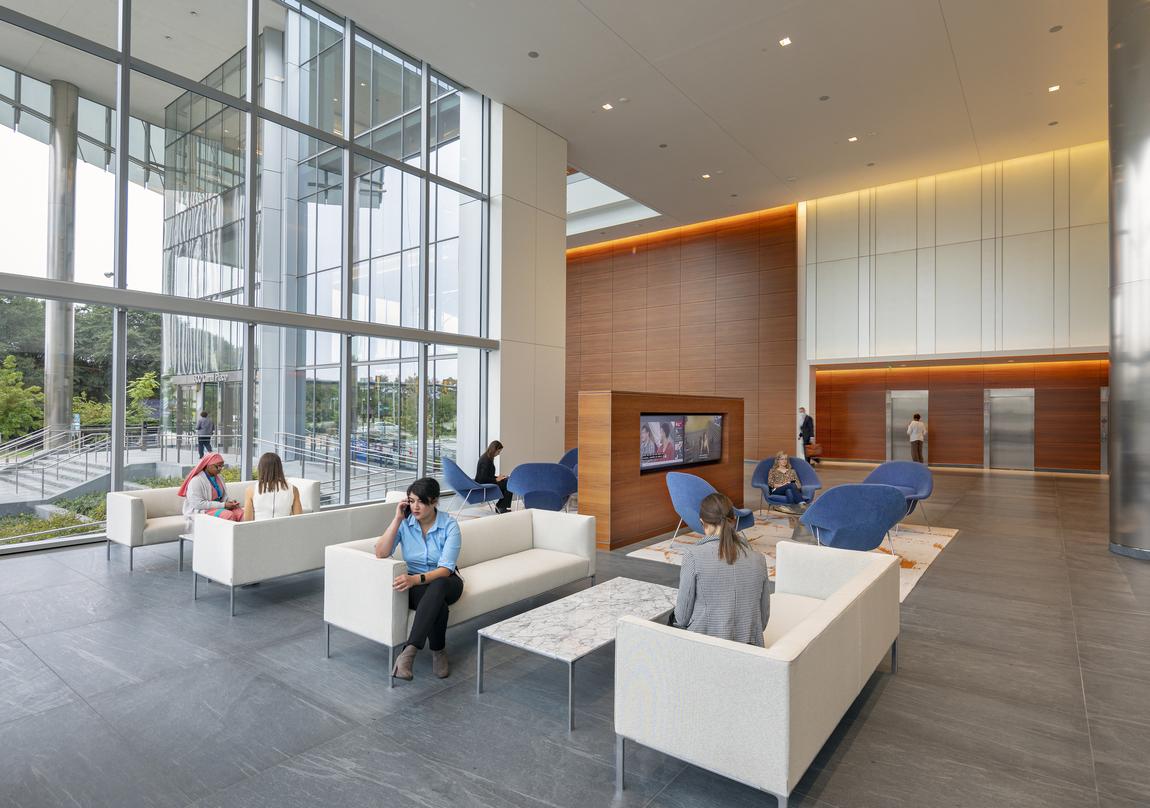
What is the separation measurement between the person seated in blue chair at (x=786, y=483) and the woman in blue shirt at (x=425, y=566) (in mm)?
4904

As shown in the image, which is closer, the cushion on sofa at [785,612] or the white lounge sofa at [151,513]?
the cushion on sofa at [785,612]

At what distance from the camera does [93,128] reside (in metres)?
6.41

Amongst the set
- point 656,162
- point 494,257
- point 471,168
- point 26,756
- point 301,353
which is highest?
point 656,162

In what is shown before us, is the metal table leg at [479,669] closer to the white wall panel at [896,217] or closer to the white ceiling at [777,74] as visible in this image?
the white ceiling at [777,74]

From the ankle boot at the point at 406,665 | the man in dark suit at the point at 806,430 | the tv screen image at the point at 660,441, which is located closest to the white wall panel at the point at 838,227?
the man in dark suit at the point at 806,430

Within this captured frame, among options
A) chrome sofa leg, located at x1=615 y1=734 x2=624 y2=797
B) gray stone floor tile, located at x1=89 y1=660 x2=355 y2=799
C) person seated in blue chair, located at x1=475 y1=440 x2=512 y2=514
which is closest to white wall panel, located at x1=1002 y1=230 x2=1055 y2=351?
person seated in blue chair, located at x1=475 y1=440 x2=512 y2=514

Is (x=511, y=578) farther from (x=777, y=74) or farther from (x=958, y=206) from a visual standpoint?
(x=958, y=206)

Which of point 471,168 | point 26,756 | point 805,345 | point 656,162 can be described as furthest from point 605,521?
point 805,345

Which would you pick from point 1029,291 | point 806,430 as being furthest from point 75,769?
point 1029,291

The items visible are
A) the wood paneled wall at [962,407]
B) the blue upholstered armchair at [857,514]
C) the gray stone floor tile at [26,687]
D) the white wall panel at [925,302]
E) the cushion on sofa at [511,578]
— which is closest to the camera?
the gray stone floor tile at [26,687]

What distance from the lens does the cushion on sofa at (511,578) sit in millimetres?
3717

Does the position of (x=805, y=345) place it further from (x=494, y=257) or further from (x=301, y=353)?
(x=301, y=353)

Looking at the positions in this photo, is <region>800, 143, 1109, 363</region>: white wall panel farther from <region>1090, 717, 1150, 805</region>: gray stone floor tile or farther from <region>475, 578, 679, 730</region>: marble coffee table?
<region>475, 578, 679, 730</region>: marble coffee table

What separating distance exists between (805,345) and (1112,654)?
484 inches
